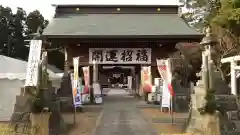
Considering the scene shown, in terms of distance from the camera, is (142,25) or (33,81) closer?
(33,81)

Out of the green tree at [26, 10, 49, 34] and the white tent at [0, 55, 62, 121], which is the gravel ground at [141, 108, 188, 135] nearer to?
the white tent at [0, 55, 62, 121]

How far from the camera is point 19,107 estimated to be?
1516 cm

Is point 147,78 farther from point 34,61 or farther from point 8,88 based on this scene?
point 34,61

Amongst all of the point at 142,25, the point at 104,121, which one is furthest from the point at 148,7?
the point at 104,121

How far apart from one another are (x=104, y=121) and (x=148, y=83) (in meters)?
10.3

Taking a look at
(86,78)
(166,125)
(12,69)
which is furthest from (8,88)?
(86,78)

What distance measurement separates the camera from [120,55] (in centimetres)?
2922

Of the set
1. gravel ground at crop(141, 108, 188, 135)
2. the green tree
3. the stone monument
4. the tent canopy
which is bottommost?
gravel ground at crop(141, 108, 188, 135)

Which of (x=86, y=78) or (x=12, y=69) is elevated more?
(x=12, y=69)

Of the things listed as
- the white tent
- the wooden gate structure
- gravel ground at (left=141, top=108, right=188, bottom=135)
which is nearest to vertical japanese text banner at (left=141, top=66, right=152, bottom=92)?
the wooden gate structure

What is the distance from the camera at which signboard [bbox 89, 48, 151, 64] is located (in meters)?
29.0

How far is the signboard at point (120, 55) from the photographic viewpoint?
95.2 feet

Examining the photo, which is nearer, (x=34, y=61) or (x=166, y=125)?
(x=34, y=61)

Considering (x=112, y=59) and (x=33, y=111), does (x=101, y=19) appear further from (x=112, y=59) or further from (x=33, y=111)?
(x=33, y=111)
